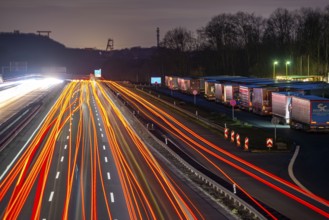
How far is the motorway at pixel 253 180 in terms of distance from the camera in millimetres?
25641

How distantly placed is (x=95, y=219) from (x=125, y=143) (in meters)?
24.5

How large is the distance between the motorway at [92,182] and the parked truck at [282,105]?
14.1 m

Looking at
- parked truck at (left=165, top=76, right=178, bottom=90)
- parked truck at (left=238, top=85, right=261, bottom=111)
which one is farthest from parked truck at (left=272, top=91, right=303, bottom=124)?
parked truck at (left=165, top=76, right=178, bottom=90)

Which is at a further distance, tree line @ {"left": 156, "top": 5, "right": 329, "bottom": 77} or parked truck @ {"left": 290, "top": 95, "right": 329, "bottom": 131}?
tree line @ {"left": 156, "top": 5, "right": 329, "bottom": 77}

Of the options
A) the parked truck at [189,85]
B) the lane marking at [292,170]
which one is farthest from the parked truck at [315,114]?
the parked truck at [189,85]

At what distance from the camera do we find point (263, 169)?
118 ft

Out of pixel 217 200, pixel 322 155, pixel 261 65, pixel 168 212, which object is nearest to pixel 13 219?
pixel 168 212

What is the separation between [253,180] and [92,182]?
8.01 metres

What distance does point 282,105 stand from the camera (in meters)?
58.7

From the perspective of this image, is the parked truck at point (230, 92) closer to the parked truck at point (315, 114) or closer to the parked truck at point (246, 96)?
the parked truck at point (246, 96)

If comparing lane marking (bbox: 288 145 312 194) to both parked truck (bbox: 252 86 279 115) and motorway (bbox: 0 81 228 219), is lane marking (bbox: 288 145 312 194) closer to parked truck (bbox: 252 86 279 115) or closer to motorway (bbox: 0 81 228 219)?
motorway (bbox: 0 81 228 219)

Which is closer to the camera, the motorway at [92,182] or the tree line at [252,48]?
the motorway at [92,182]

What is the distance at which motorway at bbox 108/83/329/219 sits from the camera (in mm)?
25641

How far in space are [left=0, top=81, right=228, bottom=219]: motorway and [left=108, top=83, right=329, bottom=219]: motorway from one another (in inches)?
104
